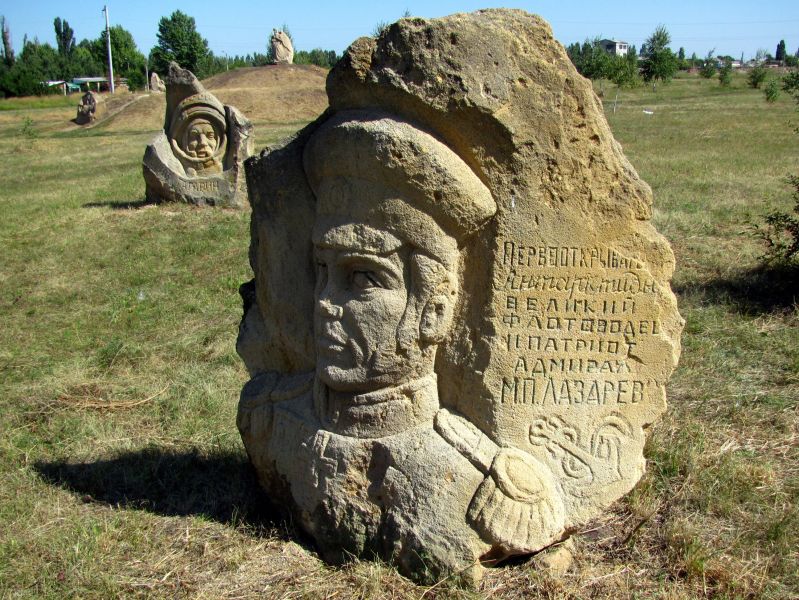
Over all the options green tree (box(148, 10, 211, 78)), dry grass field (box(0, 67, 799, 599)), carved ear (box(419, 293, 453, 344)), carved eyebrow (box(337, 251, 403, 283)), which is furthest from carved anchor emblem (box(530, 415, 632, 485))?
green tree (box(148, 10, 211, 78))

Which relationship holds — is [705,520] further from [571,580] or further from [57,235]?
[57,235]

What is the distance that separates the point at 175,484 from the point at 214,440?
489mm

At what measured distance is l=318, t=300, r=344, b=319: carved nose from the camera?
2840 millimetres

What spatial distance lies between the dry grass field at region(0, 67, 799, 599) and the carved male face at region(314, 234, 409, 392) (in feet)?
2.53

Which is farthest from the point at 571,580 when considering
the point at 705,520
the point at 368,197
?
the point at 368,197

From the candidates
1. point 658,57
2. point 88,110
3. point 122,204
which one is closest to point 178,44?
point 88,110

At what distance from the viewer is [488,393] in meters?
2.88

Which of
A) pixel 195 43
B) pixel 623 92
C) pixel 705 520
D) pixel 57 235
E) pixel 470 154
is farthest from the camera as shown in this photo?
pixel 195 43

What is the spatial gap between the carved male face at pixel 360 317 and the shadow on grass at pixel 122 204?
8839 millimetres

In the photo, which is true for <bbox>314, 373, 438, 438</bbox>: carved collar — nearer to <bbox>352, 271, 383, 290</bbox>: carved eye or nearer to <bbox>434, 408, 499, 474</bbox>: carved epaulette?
<bbox>434, 408, 499, 474</bbox>: carved epaulette

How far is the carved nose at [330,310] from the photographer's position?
284 cm

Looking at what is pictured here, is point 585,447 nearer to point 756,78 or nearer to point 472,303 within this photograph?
point 472,303

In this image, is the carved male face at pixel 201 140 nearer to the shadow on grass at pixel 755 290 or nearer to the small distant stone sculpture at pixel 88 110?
the shadow on grass at pixel 755 290

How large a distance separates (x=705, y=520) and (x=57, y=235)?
8.84 meters
